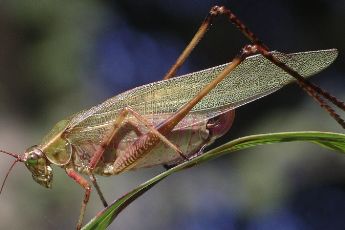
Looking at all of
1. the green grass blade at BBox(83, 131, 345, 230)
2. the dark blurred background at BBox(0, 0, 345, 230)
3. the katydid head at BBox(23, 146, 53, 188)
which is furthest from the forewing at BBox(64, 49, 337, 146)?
the dark blurred background at BBox(0, 0, 345, 230)

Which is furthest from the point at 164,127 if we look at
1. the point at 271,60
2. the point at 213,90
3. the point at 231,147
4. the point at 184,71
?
the point at 184,71

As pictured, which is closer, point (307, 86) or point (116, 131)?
point (307, 86)

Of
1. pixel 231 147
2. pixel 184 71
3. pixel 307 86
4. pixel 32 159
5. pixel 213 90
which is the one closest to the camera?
pixel 231 147

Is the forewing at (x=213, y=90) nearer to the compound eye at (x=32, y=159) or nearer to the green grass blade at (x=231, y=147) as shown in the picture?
the compound eye at (x=32, y=159)

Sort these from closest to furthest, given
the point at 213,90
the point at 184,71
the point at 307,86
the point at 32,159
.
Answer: the point at 307,86
the point at 213,90
the point at 32,159
the point at 184,71

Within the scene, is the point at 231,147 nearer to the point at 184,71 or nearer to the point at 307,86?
the point at 307,86

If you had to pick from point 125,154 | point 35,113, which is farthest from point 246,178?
point 125,154

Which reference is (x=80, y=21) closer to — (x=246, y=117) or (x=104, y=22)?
(x=104, y=22)
